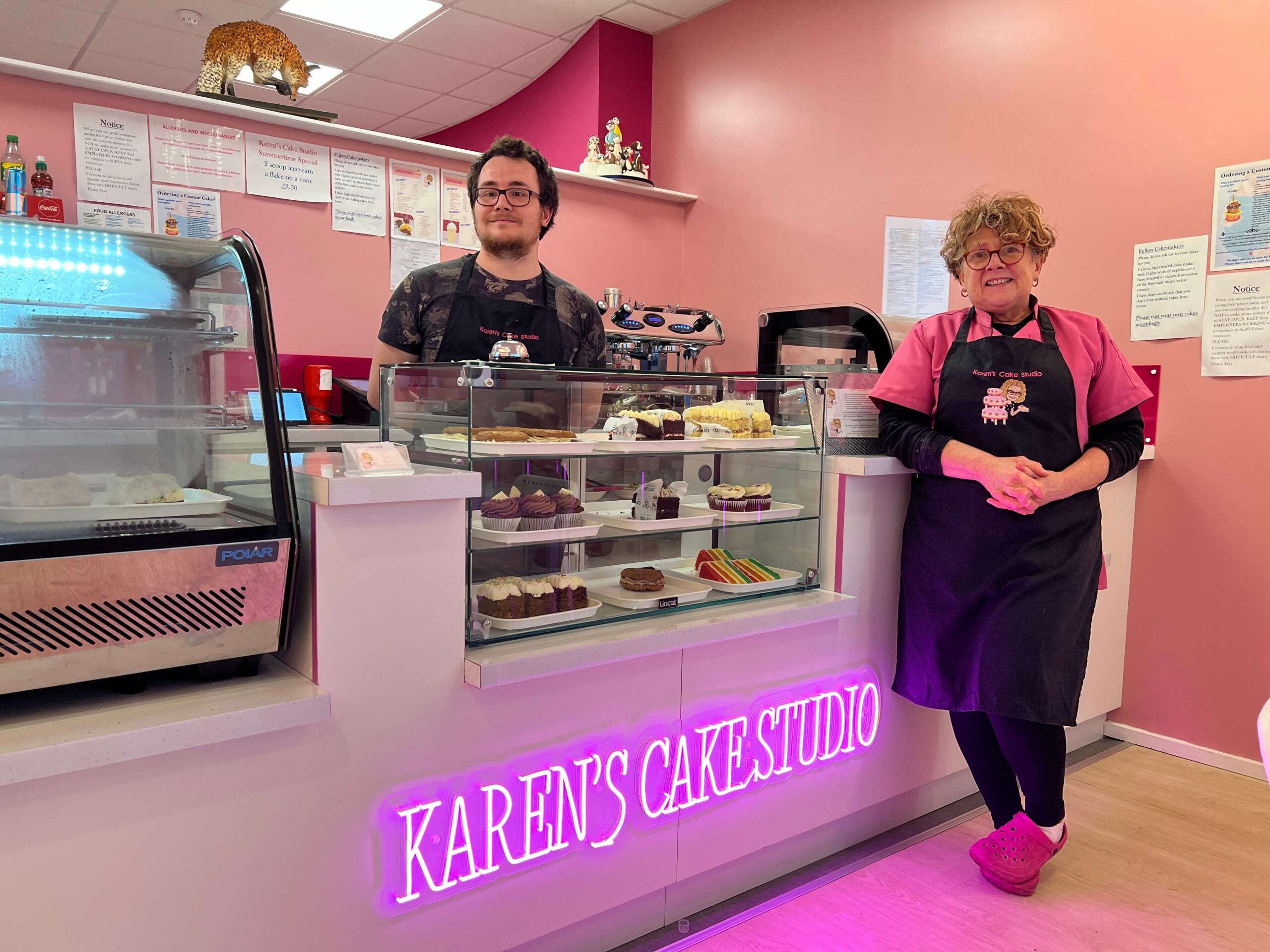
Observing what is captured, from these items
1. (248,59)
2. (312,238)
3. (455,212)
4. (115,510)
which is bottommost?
(115,510)

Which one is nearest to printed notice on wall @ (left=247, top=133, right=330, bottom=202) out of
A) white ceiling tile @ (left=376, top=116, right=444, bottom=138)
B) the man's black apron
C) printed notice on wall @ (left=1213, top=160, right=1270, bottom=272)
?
the man's black apron

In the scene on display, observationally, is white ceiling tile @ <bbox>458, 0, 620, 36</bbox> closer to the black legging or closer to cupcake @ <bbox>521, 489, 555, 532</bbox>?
cupcake @ <bbox>521, 489, 555, 532</bbox>

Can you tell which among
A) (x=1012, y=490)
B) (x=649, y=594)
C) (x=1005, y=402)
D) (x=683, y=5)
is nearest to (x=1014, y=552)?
(x=1012, y=490)

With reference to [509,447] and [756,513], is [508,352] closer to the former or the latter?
[509,447]

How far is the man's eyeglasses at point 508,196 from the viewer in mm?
2385

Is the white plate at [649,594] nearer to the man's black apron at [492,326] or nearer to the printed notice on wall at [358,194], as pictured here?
the man's black apron at [492,326]

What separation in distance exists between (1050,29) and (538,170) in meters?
2.32

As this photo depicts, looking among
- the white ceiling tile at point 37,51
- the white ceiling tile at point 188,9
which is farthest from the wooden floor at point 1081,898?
the white ceiling tile at point 37,51

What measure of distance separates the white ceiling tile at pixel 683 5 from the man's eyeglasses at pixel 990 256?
326cm

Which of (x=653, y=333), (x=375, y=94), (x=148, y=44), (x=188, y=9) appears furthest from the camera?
(x=375, y=94)

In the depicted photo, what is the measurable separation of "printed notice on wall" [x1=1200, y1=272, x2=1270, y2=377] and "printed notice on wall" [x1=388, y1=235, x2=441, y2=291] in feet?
10.2

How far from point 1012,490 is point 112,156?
3.30 metres

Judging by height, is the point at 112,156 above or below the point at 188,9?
below

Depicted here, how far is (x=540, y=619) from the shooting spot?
72.7 inches
